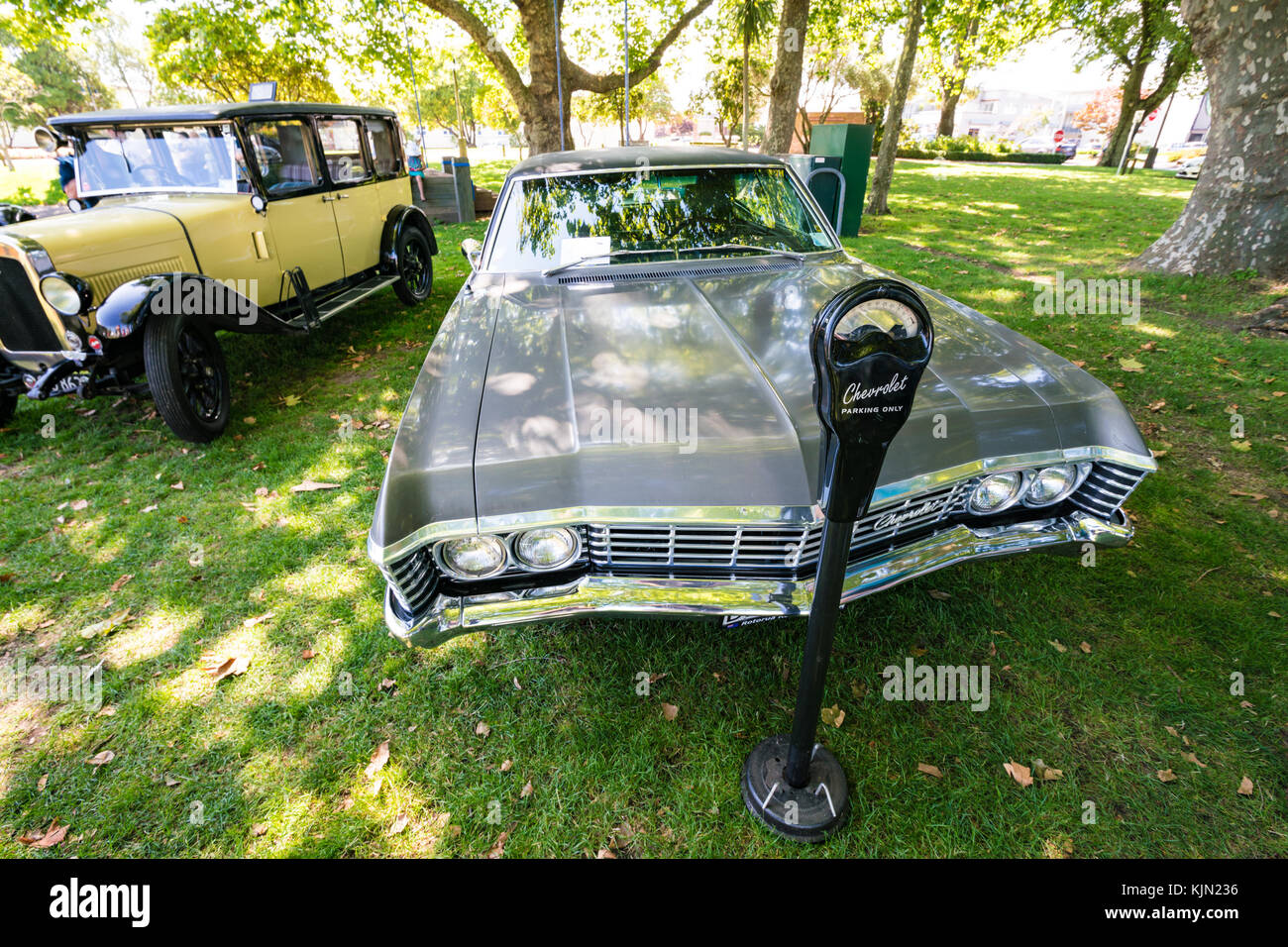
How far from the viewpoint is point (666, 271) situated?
301cm

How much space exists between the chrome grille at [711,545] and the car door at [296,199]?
16.0 feet

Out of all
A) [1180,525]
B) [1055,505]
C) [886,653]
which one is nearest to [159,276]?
[886,653]

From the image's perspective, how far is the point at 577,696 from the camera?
96.2 inches

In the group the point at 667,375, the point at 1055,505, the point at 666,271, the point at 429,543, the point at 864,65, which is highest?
the point at 864,65

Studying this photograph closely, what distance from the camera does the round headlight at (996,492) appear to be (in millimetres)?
2133

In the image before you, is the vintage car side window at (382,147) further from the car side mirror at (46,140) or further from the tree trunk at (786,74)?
the tree trunk at (786,74)

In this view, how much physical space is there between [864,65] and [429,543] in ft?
144

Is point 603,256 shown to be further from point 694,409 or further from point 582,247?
point 694,409

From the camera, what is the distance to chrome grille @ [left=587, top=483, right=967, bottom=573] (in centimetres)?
189

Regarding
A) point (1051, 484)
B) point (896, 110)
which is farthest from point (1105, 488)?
point (896, 110)

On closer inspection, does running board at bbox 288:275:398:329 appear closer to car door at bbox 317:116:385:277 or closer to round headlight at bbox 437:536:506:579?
car door at bbox 317:116:385:277

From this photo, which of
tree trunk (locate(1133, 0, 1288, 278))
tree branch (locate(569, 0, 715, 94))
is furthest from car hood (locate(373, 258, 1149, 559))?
tree branch (locate(569, 0, 715, 94))
